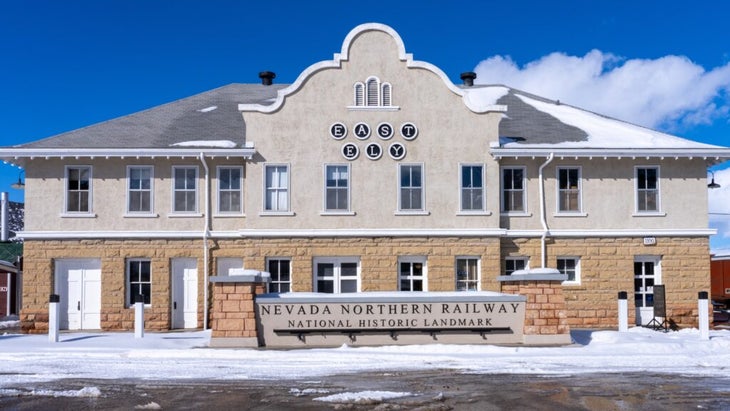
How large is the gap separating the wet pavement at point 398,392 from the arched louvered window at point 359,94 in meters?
11.0

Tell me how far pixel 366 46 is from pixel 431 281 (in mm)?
7155

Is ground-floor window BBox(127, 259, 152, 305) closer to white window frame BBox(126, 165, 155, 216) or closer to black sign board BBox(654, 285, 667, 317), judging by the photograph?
white window frame BBox(126, 165, 155, 216)

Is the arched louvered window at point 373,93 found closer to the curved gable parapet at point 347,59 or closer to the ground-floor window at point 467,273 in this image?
the curved gable parapet at point 347,59

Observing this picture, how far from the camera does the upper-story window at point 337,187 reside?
22.3m

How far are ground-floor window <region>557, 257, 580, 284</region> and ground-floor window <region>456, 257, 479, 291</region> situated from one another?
108 inches

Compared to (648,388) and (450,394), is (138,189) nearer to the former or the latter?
(450,394)

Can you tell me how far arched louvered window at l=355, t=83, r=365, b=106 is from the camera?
22.4 metres

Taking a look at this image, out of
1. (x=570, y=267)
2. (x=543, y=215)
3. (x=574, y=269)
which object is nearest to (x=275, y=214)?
(x=543, y=215)

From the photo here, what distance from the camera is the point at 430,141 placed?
2241 centimetres

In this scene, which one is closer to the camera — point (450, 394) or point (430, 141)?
point (450, 394)

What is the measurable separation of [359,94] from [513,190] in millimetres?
5533

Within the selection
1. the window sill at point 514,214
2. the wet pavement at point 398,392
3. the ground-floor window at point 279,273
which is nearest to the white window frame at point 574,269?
the window sill at point 514,214

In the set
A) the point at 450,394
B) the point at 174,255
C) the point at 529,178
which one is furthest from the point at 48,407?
the point at 529,178

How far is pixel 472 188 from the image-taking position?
22391 mm
